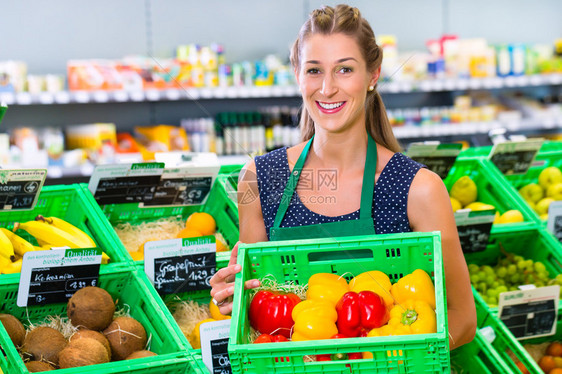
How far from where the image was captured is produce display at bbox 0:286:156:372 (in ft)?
5.71

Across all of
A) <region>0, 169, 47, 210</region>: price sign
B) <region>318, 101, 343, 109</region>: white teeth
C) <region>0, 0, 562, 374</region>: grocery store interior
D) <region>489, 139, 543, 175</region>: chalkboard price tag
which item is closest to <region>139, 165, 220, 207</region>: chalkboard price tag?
<region>0, 0, 562, 374</region>: grocery store interior

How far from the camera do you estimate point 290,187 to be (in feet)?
5.79

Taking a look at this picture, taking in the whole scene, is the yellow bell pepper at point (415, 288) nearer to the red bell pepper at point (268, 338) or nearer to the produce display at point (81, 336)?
the red bell pepper at point (268, 338)

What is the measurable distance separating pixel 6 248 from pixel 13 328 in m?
0.35

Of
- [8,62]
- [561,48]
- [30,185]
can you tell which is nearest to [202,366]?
[30,185]

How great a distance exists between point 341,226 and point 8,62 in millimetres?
3577

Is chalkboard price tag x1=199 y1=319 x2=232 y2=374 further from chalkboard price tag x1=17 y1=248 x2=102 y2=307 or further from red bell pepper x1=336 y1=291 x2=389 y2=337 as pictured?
red bell pepper x1=336 y1=291 x2=389 y2=337

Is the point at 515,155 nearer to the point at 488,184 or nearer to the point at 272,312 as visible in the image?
the point at 488,184

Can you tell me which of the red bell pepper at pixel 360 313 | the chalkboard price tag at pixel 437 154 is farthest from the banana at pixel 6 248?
the chalkboard price tag at pixel 437 154

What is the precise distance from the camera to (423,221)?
162cm

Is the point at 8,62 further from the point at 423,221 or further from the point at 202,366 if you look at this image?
the point at 423,221

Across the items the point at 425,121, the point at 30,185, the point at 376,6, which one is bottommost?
the point at 425,121

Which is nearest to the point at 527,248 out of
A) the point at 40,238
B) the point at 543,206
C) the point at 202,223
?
the point at 543,206

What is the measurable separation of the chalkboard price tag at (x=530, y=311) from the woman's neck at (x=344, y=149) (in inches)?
35.9
